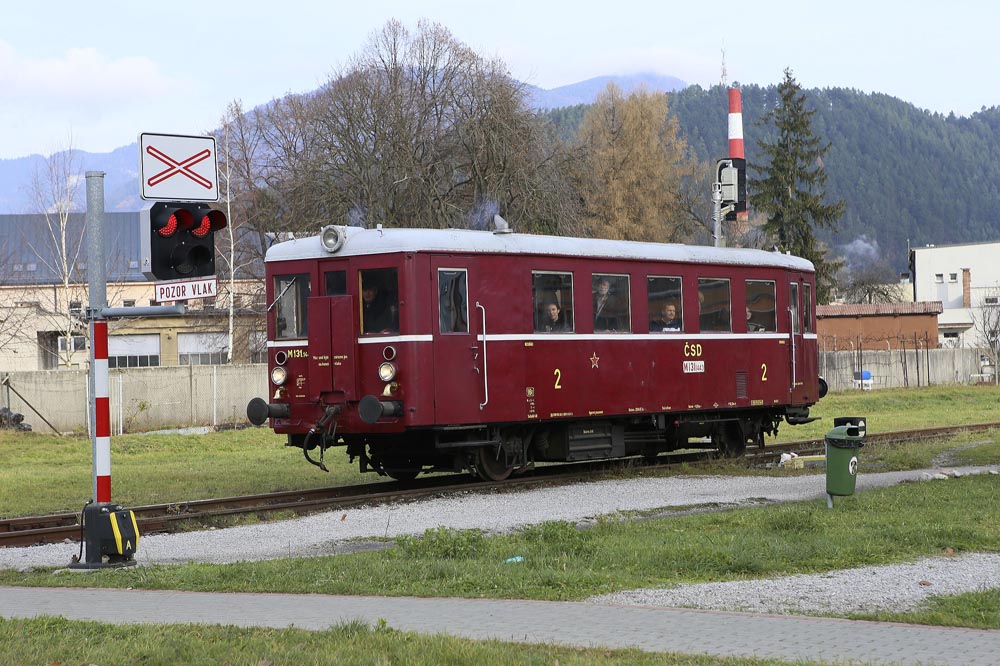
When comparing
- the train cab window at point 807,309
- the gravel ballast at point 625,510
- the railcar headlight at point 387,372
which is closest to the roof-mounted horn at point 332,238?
the railcar headlight at point 387,372

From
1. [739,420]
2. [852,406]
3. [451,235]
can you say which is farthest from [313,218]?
[451,235]

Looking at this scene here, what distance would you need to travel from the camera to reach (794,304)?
2295cm

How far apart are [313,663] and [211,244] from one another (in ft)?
16.1

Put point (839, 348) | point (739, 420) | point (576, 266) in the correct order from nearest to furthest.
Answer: point (576, 266), point (739, 420), point (839, 348)

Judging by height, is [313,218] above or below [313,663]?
above

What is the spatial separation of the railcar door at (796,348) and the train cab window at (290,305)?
9472 millimetres

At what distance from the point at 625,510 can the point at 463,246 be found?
14.4ft

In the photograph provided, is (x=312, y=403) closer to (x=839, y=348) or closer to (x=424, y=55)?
(x=424, y=55)

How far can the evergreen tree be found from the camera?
2655 inches

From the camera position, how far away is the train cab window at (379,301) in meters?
16.7

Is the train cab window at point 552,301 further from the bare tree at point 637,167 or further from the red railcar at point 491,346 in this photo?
the bare tree at point 637,167

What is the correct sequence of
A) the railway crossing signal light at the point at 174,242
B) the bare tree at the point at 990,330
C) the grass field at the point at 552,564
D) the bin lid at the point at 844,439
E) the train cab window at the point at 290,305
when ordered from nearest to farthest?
1. the grass field at the point at 552,564
2. the railway crossing signal light at the point at 174,242
3. the bin lid at the point at 844,439
4. the train cab window at the point at 290,305
5. the bare tree at the point at 990,330

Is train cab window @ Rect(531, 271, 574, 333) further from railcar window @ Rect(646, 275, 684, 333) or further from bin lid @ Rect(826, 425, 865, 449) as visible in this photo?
bin lid @ Rect(826, 425, 865, 449)

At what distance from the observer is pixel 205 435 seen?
29.5m
